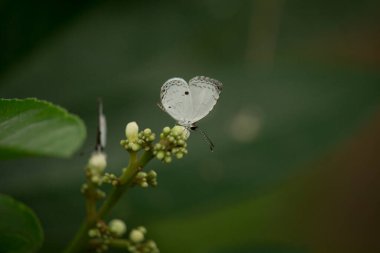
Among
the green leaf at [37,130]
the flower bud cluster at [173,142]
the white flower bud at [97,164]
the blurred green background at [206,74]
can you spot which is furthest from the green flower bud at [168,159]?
the blurred green background at [206,74]

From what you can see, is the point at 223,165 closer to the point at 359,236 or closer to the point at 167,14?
the point at 167,14

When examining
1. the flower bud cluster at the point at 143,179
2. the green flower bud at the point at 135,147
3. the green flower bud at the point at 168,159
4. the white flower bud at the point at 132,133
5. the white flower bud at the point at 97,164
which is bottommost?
the flower bud cluster at the point at 143,179

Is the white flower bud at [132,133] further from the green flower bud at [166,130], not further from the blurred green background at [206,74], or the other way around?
the blurred green background at [206,74]

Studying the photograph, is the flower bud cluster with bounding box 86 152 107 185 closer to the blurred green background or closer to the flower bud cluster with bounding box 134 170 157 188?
the flower bud cluster with bounding box 134 170 157 188

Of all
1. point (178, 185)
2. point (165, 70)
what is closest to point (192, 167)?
point (178, 185)

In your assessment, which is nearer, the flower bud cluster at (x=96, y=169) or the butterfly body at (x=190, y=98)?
the flower bud cluster at (x=96, y=169)

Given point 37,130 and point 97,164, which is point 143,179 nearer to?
point 97,164

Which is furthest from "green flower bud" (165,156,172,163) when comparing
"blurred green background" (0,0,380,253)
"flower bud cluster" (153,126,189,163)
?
"blurred green background" (0,0,380,253)
